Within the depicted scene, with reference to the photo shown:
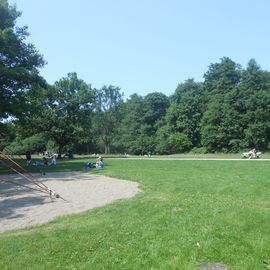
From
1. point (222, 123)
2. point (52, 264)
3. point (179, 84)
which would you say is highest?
point (179, 84)

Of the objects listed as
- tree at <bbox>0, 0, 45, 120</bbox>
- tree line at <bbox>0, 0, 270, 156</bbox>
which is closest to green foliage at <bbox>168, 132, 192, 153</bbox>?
tree line at <bbox>0, 0, 270, 156</bbox>

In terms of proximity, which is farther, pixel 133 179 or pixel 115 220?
pixel 133 179

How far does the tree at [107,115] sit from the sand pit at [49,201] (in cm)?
8016

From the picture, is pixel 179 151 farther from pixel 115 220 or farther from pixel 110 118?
pixel 115 220

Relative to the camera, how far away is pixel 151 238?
8250 mm

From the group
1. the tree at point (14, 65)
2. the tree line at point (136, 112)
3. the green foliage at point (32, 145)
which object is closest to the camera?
the tree at point (14, 65)

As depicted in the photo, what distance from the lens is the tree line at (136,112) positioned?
3262 cm

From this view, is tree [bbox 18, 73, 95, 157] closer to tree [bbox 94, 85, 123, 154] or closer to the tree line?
the tree line

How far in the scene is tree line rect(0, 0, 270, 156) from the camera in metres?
32.6

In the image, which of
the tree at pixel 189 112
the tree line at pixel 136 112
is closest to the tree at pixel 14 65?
the tree line at pixel 136 112

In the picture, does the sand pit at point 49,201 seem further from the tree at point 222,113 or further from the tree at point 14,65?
the tree at point 222,113

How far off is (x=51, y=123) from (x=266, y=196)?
51.7m

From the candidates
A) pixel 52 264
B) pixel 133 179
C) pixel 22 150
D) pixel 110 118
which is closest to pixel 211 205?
pixel 52 264

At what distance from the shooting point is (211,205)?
437 inches
